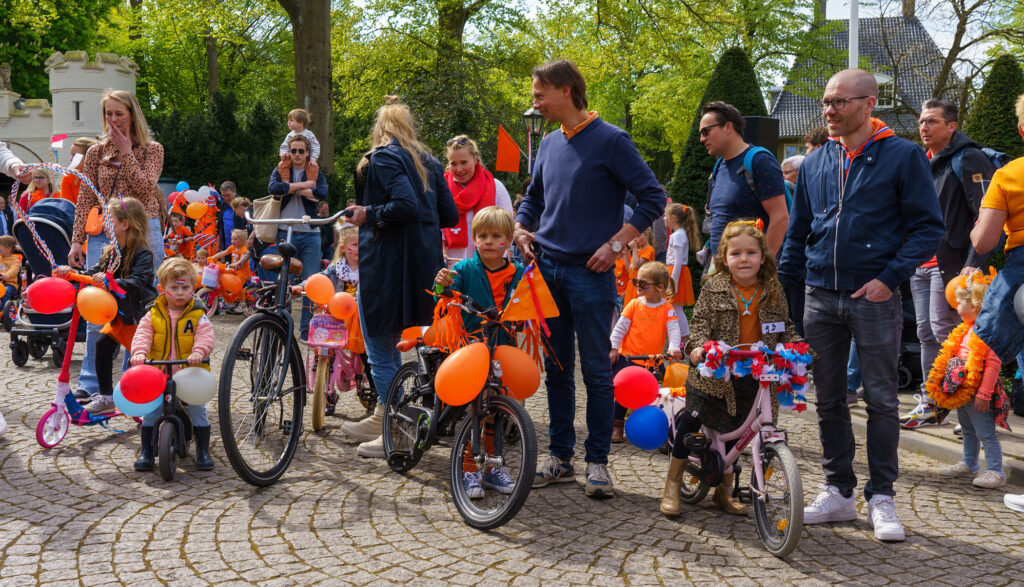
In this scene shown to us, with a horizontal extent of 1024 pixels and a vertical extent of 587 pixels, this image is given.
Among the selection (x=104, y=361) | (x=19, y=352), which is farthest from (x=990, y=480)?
(x=19, y=352)

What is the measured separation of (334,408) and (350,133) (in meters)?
29.1

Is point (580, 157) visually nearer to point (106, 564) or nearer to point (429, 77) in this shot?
point (106, 564)

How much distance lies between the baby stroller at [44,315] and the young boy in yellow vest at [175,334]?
359cm

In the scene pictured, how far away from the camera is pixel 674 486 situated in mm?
4500

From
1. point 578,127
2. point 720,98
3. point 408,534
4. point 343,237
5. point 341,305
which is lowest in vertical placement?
point 408,534

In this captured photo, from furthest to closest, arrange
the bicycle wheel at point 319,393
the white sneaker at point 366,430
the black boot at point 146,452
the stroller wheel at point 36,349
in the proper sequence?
the stroller wheel at point 36,349, the bicycle wheel at point 319,393, the white sneaker at point 366,430, the black boot at point 146,452

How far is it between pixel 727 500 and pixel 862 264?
1.35m

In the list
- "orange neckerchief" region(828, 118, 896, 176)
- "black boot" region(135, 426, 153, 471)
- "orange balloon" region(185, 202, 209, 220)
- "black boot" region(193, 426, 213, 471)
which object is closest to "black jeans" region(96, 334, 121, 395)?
"black boot" region(135, 426, 153, 471)

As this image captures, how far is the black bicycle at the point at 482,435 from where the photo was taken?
4.11 metres

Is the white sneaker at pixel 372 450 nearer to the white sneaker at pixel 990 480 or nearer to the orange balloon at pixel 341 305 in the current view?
the orange balloon at pixel 341 305

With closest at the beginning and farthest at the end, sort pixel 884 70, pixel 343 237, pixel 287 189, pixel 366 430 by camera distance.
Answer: pixel 366 430 → pixel 343 237 → pixel 287 189 → pixel 884 70

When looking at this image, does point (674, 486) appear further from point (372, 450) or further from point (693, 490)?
point (372, 450)

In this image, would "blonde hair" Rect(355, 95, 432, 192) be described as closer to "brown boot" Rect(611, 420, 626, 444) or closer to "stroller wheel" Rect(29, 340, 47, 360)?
"brown boot" Rect(611, 420, 626, 444)

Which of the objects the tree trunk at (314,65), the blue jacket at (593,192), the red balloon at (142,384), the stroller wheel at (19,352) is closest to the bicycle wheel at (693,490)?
the blue jacket at (593,192)
